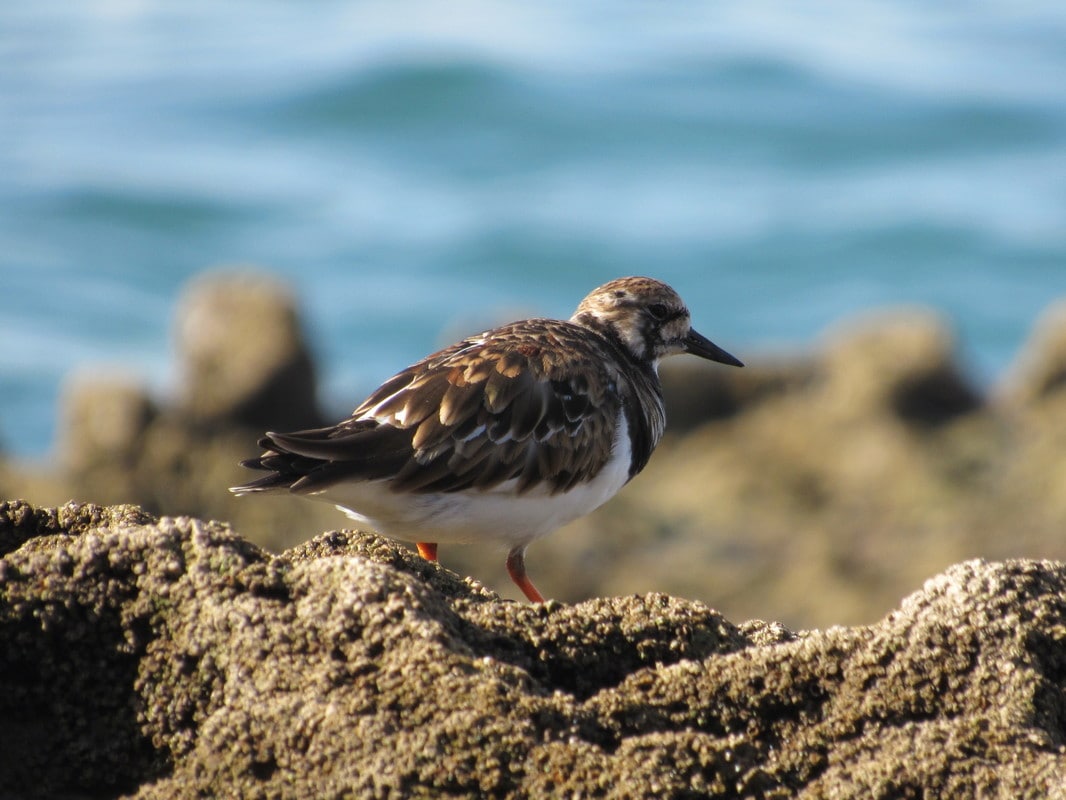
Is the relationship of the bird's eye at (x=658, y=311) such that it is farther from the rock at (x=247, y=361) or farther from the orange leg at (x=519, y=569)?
the rock at (x=247, y=361)

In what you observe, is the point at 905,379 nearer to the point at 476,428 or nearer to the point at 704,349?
the point at 704,349

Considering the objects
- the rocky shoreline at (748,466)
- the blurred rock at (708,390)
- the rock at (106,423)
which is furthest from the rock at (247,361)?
the blurred rock at (708,390)

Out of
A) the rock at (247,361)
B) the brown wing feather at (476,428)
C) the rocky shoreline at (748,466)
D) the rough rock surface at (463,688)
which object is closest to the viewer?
the rough rock surface at (463,688)

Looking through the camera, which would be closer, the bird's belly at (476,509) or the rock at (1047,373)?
the bird's belly at (476,509)

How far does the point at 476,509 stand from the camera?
165 inches

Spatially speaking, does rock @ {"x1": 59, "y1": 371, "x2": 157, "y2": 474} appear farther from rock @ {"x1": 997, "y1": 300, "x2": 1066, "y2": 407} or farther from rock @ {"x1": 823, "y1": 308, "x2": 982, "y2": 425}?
rock @ {"x1": 997, "y1": 300, "x2": 1066, "y2": 407}

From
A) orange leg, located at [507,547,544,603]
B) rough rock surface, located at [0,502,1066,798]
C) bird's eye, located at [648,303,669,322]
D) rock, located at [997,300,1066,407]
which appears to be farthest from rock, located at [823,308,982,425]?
rough rock surface, located at [0,502,1066,798]

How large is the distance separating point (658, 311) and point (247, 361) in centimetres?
409

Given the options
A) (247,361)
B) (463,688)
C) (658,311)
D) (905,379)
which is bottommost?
Answer: (463,688)

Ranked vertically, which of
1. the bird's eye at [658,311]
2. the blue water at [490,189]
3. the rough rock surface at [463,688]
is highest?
the blue water at [490,189]

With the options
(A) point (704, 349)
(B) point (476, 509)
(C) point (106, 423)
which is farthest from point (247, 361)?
(B) point (476, 509)

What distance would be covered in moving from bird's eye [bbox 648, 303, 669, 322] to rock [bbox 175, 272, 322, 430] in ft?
12.9

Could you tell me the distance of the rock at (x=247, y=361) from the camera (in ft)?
28.0

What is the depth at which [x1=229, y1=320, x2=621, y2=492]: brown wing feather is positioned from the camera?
3912mm
